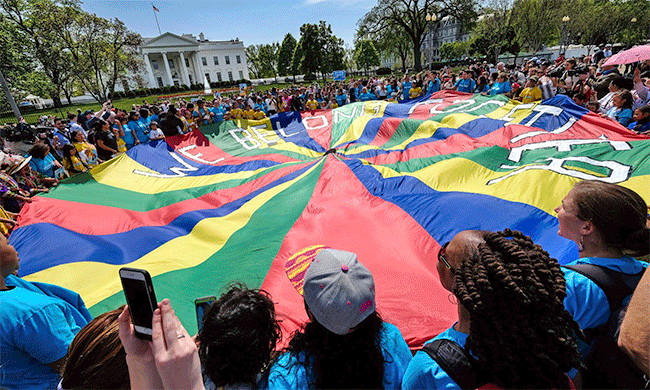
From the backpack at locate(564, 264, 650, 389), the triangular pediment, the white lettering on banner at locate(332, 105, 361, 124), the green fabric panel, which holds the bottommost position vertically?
the green fabric panel

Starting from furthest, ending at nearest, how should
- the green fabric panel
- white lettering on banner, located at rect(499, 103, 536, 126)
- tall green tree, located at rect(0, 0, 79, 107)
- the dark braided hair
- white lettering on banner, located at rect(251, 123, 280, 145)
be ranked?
tall green tree, located at rect(0, 0, 79, 107) → white lettering on banner, located at rect(251, 123, 280, 145) → white lettering on banner, located at rect(499, 103, 536, 126) → the green fabric panel → the dark braided hair

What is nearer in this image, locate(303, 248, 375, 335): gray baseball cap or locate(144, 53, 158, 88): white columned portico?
locate(303, 248, 375, 335): gray baseball cap

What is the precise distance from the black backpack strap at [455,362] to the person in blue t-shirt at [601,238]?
639 millimetres

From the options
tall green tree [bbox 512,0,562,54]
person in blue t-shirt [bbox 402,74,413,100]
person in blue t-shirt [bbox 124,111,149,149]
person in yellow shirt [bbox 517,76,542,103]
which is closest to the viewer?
person in yellow shirt [bbox 517,76,542,103]

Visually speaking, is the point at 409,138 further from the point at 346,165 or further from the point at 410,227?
the point at 410,227

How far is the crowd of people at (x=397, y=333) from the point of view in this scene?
0.82 meters

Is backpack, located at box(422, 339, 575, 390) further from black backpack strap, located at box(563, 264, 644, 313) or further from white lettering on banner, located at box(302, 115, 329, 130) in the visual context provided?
white lettering on banner, located at box(302, 115, 329, 130)

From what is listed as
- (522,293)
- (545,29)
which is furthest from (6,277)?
(545,29)

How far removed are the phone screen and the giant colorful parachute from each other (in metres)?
1.29

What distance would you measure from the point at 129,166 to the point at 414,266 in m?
4.80

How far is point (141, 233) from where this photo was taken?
3074 mm

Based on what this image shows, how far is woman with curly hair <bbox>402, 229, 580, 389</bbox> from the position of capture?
811 millimetres

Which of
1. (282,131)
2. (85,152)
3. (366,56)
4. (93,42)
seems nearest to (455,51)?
(366,56)

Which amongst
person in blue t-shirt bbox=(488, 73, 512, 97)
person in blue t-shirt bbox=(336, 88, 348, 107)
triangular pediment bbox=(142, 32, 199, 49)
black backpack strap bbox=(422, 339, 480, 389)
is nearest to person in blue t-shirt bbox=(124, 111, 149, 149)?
person in blue t-shirt bbox=(336, 88, 348, 107)
